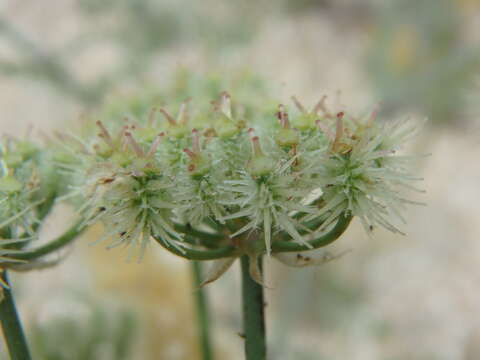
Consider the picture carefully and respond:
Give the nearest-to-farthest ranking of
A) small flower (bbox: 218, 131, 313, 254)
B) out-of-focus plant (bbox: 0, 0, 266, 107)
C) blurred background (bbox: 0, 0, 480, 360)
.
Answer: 1. small flower (bbox: 218, 131, 313, 254)
2. blurred background (bbox: 0, 0, 480, 360)
3. out-of-focus plant (bbox: 0, 0, 266, 107)

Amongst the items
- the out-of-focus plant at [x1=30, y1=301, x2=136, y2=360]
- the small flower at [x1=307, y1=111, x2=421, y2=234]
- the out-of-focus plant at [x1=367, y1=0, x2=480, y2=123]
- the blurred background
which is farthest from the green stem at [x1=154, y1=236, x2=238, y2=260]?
the out-of-focus plant at [x1=367, y1=0, x2=480, y2=123]

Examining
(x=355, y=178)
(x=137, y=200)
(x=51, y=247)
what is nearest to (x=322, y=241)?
(x=355, y=178)

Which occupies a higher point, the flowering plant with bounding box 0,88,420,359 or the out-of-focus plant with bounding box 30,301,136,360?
the flowering plant with bounding box 0,88,420,359

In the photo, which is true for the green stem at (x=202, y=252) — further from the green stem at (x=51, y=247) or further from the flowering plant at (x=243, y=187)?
the green stem at (x=51, y=247)

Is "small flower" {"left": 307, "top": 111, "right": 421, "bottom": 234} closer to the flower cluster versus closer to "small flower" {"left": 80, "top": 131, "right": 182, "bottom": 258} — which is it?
the flower cluster

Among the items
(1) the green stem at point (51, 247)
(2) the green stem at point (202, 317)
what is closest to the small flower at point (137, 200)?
(1) the green stem at point (51, 247)

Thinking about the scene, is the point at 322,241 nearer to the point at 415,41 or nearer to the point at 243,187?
the point at 243,187
